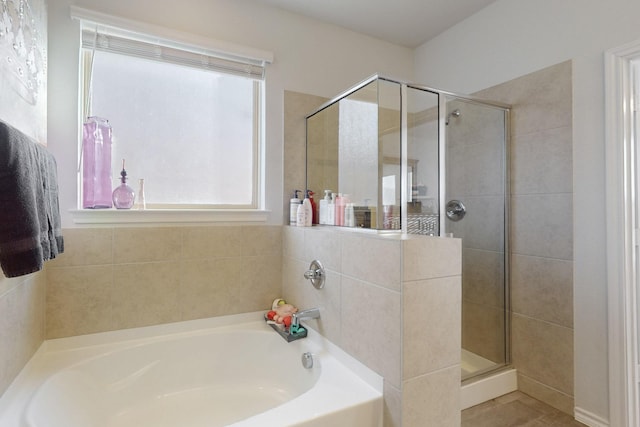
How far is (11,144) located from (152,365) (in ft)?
4.17

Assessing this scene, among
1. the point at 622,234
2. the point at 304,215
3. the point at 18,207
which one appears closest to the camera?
the point at 18,207

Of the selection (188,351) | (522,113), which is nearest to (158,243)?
(188,351)

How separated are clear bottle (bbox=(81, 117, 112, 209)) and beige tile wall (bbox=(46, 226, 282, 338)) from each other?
0.52 feet

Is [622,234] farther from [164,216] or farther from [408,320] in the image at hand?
[164,216]

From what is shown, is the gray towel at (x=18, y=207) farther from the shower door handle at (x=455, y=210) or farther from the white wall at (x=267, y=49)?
the shower door handle at (x=455, y=210)

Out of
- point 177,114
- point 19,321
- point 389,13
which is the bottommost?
point 19,321

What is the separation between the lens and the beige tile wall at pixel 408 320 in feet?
3.97

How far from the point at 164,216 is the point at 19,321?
0.75 m

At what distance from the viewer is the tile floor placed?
1688mm

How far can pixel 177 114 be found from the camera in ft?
6.53

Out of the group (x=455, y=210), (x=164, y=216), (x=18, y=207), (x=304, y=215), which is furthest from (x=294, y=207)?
(x=18, y=207)

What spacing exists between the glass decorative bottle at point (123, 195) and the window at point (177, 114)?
0.10m

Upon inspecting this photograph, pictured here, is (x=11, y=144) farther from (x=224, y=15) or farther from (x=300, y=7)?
(x=300, y=7)

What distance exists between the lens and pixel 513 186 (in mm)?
2020
